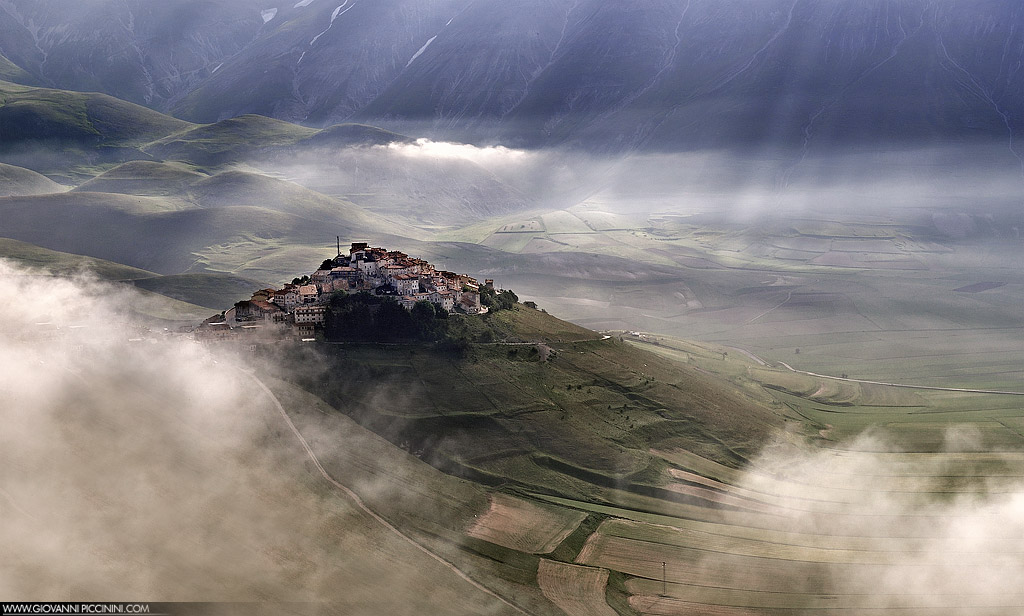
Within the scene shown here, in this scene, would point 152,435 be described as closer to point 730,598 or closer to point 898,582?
point 730,598

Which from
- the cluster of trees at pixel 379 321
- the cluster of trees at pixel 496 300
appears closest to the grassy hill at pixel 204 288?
the cluster of trees at pixel 379 321

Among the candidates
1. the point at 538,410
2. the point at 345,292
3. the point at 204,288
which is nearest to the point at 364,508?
the point at 538,410

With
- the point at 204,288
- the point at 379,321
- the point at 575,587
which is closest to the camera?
the point at 575,587

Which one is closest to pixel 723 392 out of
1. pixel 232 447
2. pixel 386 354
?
pixel 386 354

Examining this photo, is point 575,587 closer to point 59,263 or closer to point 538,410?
point 538,410

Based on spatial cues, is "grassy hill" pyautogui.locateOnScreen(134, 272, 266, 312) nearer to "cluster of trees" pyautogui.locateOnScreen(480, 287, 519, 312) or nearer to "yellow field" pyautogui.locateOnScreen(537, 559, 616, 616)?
"cluster of trees" pyautogui.locateOnScreen(480, 287, 519, 312)

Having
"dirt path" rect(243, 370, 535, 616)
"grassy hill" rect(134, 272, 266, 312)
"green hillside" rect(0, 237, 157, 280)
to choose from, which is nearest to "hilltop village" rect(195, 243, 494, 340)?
"dirt path" rect(243, 370, 535, 616)

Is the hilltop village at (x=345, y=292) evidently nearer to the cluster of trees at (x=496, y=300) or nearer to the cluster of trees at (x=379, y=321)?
the cluster of trees at (x=496, y=300)

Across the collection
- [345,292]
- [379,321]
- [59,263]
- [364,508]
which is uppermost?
[59,263]
